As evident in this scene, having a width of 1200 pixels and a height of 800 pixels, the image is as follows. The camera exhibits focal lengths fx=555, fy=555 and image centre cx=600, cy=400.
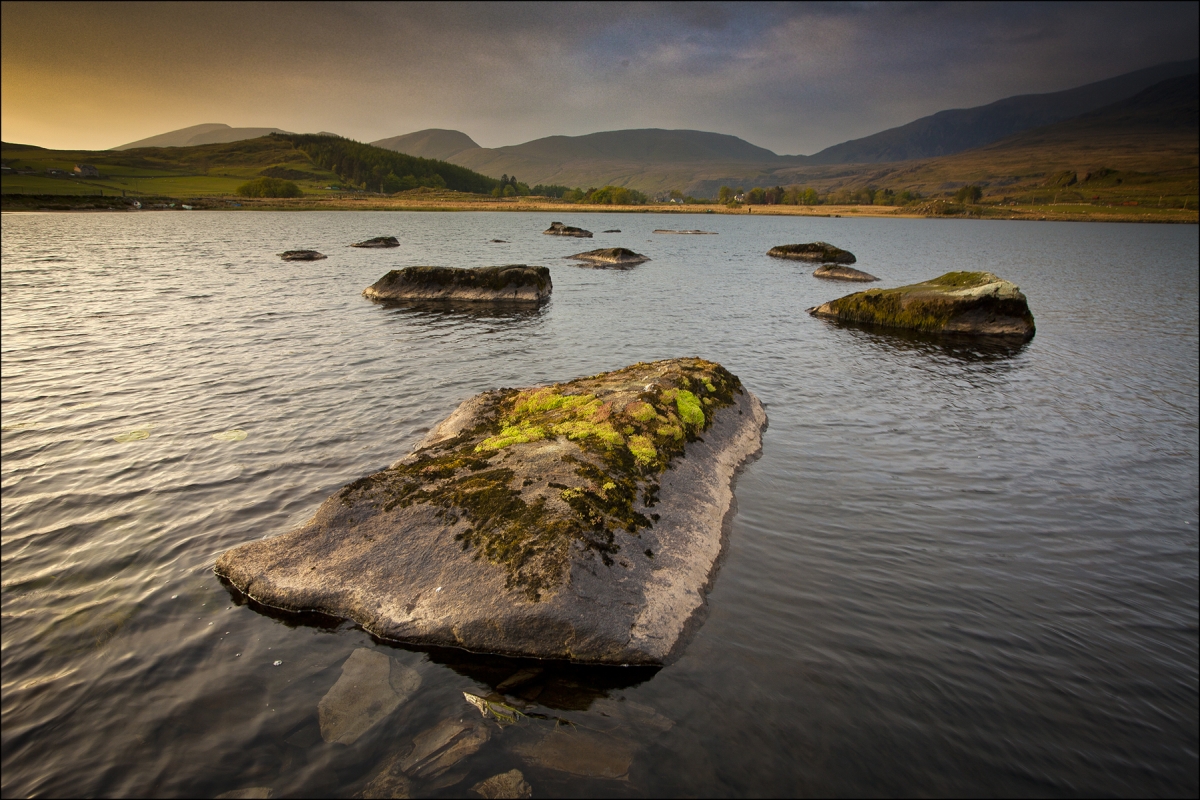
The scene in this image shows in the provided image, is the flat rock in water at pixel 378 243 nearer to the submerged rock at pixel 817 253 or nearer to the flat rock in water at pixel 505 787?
the submerged rock at pixel 817 253

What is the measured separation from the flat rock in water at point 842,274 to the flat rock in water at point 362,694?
52.2m

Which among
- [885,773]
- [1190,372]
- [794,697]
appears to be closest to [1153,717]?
[885,773]

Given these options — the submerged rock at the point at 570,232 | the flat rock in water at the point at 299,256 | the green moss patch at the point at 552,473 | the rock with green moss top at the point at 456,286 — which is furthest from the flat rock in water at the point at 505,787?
the submerged rock at the point at 570,232

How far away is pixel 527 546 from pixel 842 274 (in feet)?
167

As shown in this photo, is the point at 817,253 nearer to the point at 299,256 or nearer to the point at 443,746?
the point at 299,256

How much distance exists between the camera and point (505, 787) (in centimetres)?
566

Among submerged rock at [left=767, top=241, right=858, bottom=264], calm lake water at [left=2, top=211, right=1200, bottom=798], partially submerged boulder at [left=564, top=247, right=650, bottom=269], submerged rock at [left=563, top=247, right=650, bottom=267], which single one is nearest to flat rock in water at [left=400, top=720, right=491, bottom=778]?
calm lake water at [left=2, top=211, right=1200, bottom=798]

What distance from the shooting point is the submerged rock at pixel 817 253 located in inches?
2438

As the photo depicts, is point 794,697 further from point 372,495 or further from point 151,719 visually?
point 151,719

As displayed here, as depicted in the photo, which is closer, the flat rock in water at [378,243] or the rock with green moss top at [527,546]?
the rock with green moss top at [527,546]

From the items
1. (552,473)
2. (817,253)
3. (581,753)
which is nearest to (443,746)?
(581,753)

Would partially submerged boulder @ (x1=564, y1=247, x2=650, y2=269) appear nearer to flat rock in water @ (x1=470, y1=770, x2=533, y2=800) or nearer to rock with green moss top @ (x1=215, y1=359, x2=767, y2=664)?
rock with green moss top @ (x1=215, y1=359, x2=767, y2=664)

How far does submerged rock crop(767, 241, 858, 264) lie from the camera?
61938 mm

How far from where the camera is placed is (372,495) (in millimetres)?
9336
